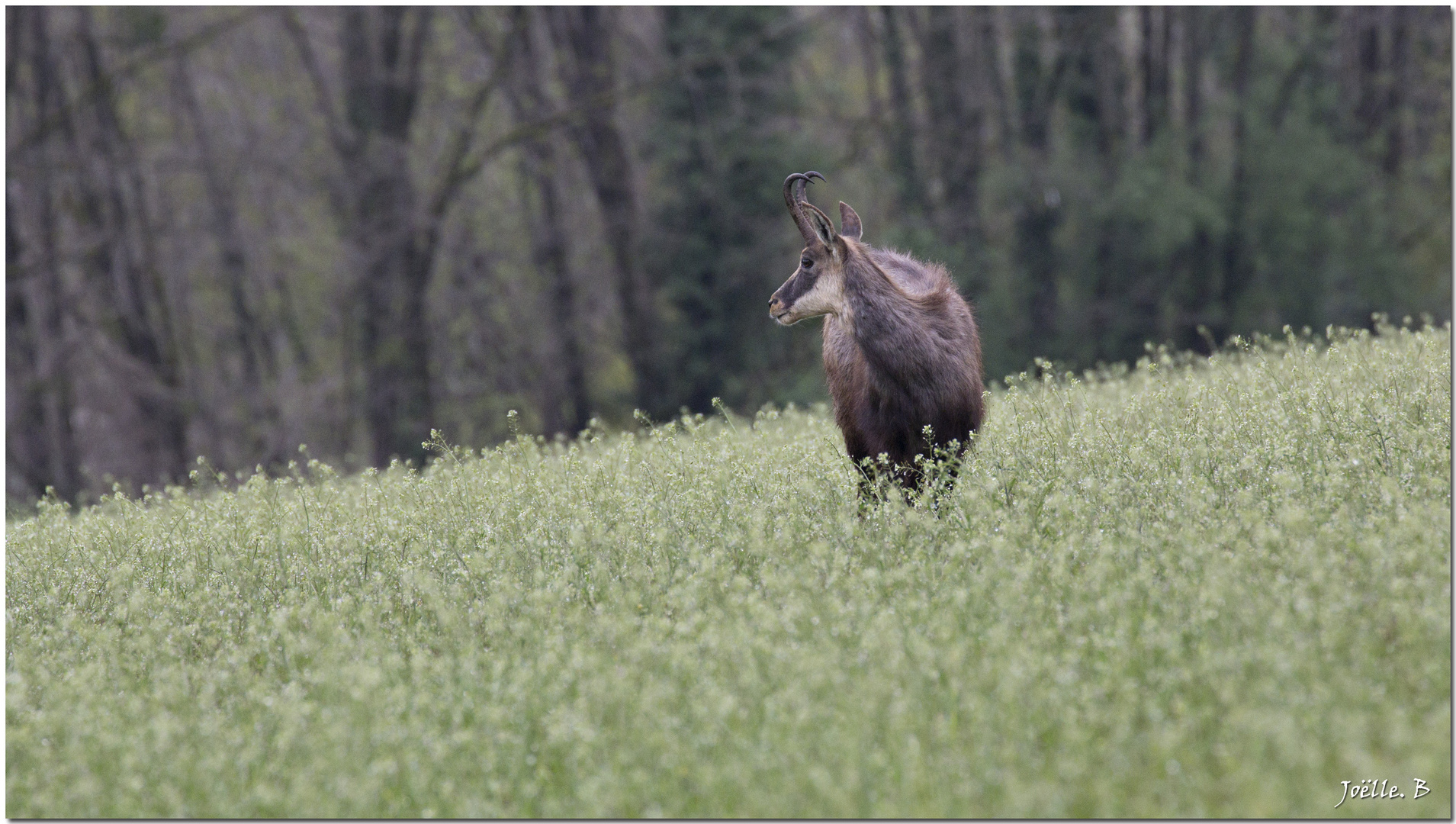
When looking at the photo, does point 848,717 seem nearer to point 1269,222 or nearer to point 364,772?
point 364,772

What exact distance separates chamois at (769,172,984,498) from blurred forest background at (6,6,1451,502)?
1344 cm

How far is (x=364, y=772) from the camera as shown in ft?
13.7

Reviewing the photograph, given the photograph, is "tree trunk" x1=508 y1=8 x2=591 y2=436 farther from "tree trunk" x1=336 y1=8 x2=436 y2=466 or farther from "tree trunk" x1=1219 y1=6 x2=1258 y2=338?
"tree trunk" x1=1219 y1=6 x2=1258 y2=338

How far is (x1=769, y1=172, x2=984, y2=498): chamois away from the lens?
24.0 ft

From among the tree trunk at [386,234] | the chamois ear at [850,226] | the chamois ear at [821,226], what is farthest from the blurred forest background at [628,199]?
the chamois ear at [821,226]

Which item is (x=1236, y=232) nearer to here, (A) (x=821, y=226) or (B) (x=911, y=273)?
(B) (x=911, y=273)

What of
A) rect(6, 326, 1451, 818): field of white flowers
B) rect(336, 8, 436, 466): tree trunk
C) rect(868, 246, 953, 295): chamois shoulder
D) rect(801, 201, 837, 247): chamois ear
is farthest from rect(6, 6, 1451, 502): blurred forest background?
rect(6, 326, 1451, 818): field of white flowers

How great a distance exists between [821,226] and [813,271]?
0.31 meters

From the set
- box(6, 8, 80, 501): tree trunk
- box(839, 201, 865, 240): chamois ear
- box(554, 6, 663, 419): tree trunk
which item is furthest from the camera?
box(554, 6, 663, 419): tree trunk

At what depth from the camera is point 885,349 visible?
7.31m

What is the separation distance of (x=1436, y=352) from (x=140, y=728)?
886cm

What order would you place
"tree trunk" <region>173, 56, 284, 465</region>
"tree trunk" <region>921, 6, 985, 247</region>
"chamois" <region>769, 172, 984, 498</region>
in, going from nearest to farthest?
1. "chamois" <region>769, 172, 984, 498</region>
2. "tree trunk" <region>173, 56, 284, 465</region>
3. "tree trunk" <region>921, 6, 985, 247</region>

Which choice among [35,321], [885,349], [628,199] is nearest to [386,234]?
[628,199]

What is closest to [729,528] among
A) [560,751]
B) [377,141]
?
[560,751]
